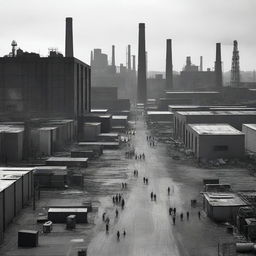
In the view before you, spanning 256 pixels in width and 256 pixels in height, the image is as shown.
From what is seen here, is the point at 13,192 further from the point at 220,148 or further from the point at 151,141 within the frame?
the point at 151,141

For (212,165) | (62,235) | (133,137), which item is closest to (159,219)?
(62,235)

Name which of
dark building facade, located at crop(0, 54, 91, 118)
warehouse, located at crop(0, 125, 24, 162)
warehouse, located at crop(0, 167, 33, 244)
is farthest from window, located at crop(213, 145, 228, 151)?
dark building facade, located at crop(0, 54, 91, 118)

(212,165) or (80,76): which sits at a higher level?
(80,76)

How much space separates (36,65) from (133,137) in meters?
20.8

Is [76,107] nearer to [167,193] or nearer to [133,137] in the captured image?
[133,137]

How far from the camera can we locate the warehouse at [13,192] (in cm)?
3400

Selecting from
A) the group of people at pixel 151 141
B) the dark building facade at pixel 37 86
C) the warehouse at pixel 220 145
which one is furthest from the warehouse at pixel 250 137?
the dark building facade at pixel 37 86

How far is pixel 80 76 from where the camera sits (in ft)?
326

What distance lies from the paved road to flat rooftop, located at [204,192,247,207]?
310 cm

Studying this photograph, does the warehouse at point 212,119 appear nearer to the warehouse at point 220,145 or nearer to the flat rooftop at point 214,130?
the flat rooftop at point 214,130

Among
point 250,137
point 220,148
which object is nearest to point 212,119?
point 250,137

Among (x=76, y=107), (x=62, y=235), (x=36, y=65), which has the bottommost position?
(x=62, y=235)

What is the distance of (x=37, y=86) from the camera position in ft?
302

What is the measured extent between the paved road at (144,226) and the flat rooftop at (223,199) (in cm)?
310
